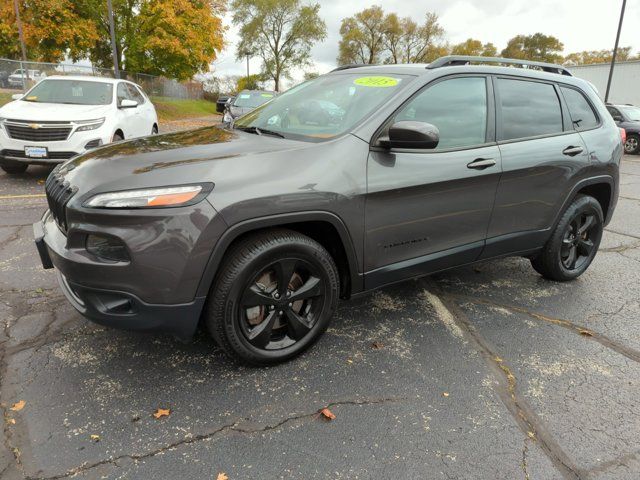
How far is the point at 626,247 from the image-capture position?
17.7 ft

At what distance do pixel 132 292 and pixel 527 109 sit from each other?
9.89ft

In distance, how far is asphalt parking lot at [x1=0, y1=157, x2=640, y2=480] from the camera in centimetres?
206

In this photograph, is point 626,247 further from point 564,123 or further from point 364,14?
point 364,14

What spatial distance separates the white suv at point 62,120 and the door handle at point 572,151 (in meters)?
5.46

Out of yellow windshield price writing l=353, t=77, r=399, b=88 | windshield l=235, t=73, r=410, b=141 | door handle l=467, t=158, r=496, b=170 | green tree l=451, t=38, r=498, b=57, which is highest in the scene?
green tree l=451, t=38, r=498, b=57

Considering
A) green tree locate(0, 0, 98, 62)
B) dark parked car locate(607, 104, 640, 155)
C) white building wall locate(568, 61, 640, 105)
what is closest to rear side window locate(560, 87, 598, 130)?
dark parked car locate(607, 104, 640, 155)

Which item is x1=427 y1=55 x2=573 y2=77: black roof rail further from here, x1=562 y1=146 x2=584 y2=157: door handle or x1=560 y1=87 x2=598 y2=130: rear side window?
x1=562 y1=146 x2=584 y2=157: door handle

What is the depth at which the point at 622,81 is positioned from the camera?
83.4 ft

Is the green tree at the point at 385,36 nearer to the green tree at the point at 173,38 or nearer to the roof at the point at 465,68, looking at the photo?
the green tree at the point at 173,38

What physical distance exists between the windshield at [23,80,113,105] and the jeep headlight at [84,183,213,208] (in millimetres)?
6635

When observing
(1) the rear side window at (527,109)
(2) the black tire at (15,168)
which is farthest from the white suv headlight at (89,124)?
(1) the rear side window at (527,109)

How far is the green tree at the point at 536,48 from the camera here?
64500 millimetres

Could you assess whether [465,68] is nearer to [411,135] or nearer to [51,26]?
[411,135]

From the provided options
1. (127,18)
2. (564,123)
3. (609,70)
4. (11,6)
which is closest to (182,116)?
(127,18)
